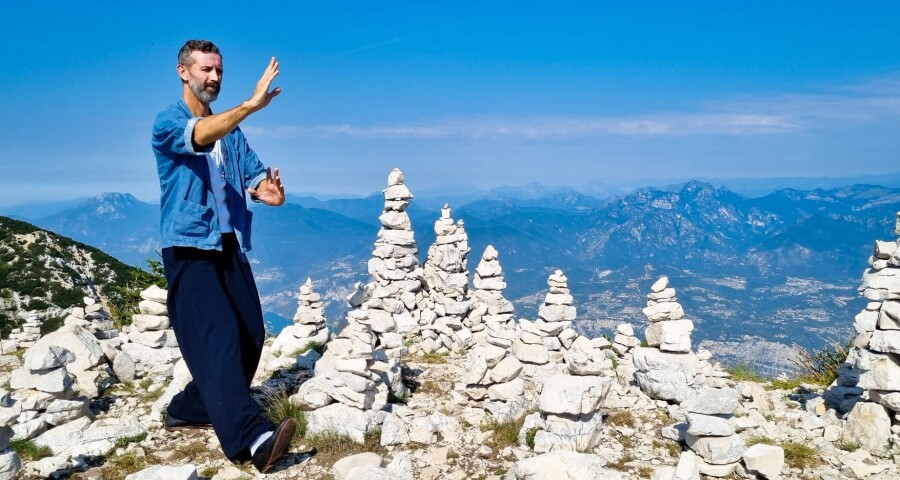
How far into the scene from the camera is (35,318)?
15.9m

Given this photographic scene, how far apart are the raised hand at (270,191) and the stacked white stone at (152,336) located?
5.61m

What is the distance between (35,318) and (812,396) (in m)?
19.9

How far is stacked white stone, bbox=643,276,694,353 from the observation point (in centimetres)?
954

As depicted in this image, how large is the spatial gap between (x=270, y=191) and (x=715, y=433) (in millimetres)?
6194

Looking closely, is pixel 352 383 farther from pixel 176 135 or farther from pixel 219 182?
pixel 176 135

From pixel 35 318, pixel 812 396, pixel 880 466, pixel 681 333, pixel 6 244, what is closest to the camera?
pixel 880 466

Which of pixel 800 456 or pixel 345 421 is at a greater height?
pixel 345 421

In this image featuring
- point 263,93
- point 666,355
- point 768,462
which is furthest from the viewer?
point 666,355

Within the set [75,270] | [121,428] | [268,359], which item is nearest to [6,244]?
[75,270]

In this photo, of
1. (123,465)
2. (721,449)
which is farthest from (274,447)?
(721,449)

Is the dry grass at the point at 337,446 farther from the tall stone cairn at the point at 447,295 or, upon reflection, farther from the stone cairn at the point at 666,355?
the tall stone cairn at the point at 447,295

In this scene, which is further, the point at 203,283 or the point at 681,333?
the point at 681,333

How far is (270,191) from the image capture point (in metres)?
6.67

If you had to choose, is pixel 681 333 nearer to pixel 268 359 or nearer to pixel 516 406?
pixel 516 406
